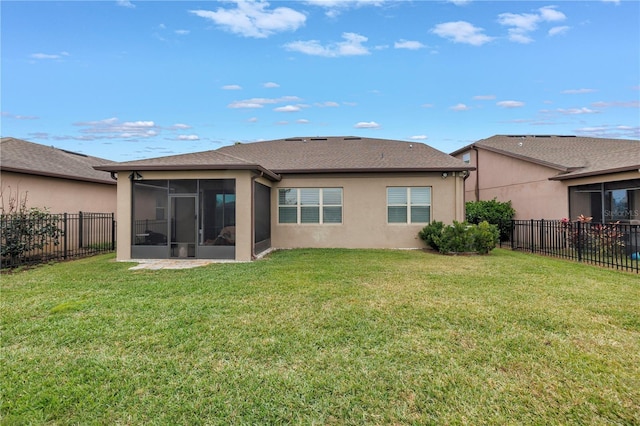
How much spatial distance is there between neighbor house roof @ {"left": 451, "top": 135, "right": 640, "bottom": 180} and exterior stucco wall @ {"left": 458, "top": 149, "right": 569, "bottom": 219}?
1.26 feet

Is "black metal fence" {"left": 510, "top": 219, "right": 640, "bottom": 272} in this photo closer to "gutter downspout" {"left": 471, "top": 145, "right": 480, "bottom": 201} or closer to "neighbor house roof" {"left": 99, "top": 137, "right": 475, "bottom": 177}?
"neighbor house roof" {"left": 99, "top": 137, "right": 475, "bottom": 177}

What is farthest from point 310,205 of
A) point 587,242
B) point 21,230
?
point 587,242

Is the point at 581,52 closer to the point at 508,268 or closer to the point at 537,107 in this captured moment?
the point at 537,107

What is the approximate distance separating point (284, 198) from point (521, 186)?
10.8 metres

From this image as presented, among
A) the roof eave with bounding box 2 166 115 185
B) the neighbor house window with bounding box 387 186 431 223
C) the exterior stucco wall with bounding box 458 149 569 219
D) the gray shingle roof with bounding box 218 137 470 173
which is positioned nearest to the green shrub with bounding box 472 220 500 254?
the neighbor house window with bounding box 387 186 431 223

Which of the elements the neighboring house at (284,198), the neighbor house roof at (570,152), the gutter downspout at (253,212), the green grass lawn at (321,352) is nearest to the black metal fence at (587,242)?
the neighbor house roof at (570,152)

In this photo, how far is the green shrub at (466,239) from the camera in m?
11.0

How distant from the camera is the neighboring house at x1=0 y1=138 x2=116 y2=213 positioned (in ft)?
35.2

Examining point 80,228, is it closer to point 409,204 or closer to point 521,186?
point 409,204

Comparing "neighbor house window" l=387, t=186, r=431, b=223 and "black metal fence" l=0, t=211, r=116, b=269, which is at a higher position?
"neighbor house window" l=387, t=186, r=431, b=223

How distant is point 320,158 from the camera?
13914 millimetres

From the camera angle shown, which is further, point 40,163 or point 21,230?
point 40,163

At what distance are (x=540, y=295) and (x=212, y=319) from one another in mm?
5448

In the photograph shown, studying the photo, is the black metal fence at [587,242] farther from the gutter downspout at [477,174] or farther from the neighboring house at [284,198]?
the gutter downspout at [477,174]
